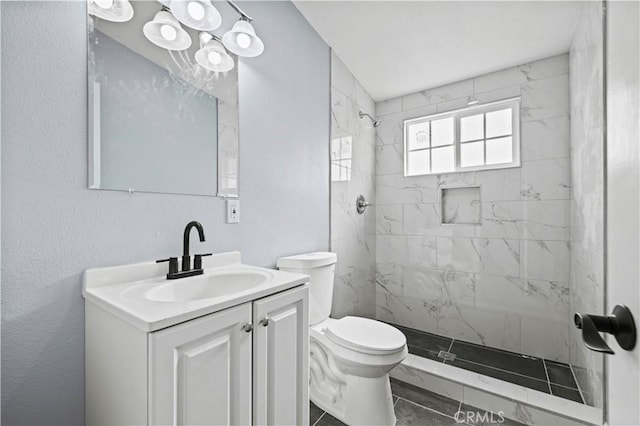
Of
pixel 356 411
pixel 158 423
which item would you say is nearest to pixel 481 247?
pixel 356 411

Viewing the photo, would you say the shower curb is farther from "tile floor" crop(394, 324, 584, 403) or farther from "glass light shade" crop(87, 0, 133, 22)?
"glass light shade" crop(87, 0, 133, 22)

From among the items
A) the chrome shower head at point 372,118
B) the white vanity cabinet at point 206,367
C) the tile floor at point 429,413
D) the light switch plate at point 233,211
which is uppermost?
the chrome shower head at point 372,118

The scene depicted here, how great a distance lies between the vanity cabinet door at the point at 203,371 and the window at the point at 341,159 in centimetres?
155

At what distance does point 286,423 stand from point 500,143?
2.50m

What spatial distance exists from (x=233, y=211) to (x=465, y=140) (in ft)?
7.06

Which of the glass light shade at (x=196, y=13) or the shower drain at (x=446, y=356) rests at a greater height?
the glass light shade at (x=196, y=13)

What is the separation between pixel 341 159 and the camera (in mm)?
2316

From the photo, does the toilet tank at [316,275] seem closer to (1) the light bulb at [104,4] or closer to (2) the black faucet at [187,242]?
(2) the black faucet at [187,242]

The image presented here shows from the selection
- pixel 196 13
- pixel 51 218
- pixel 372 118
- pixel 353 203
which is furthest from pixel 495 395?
pixel 196 13

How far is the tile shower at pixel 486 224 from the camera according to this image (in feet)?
5.90

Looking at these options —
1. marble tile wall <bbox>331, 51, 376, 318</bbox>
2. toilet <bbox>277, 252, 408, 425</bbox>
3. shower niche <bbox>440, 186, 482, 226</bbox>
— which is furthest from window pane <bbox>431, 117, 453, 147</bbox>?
toilet <bbox>277, 252, 408, 425</bbox>

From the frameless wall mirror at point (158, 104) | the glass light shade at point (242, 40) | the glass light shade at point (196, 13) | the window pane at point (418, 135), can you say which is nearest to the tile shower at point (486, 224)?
the window pane at point (418, 135)

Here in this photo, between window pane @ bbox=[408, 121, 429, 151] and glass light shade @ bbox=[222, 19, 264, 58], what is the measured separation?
1.83 metres

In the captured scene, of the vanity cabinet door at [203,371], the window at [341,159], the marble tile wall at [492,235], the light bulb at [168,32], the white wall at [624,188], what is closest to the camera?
the white wall at [624,188]
